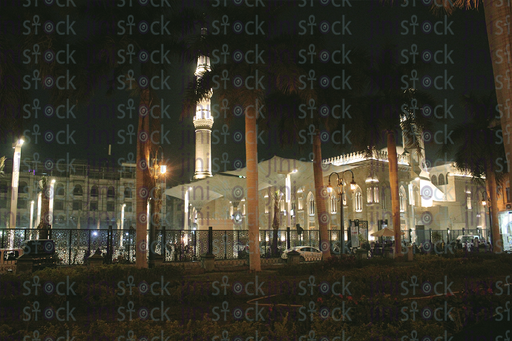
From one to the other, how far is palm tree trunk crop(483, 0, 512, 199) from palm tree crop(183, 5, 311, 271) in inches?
381

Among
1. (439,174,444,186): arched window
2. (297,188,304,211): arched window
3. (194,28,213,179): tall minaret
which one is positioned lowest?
(297,188,304,211): arched window

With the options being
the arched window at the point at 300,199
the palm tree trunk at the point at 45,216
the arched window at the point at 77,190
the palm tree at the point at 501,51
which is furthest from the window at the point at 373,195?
the arched window at the point at 77,190

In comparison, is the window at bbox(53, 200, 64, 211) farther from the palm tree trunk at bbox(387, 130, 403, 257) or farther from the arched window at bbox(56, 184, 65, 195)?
the palm tree trunk at bbox(387, 130, 403, 257)

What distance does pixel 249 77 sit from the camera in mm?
17906

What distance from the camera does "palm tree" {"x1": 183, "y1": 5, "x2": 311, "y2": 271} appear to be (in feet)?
57.6

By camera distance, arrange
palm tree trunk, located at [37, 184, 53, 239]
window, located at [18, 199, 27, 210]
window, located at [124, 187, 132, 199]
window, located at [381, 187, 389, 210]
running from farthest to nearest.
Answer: window, located at [124, 187, 132, 199]
window, located at [18, 199, 27, 210]
window, located at [381, 187, 389, 210]
palm tree trunk, located at [37, 184, 53, 239]

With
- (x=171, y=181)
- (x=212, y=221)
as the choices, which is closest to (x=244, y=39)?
(x=212, y=221)

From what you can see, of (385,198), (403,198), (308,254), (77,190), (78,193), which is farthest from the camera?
(77,190)

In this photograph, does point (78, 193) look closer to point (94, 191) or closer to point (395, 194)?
point (94, 191)

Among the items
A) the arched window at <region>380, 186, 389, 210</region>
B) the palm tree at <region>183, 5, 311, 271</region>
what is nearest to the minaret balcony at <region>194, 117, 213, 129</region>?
the arched window at <region>380, 186, 389, 210</region>

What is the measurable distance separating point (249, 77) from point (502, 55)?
1156cm

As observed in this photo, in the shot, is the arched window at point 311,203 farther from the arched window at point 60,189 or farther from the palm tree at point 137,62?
the arched window at point 60,189

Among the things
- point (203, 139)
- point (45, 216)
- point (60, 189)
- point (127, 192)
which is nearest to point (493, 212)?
point (45, 216)

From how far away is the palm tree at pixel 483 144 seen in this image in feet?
94.0
